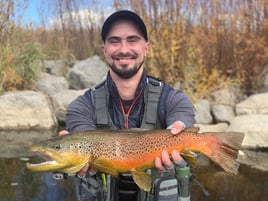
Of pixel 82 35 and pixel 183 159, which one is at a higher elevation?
pixel 82 35

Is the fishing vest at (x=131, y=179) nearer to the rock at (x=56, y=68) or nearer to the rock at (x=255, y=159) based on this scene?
the rock at (x=255, y=159)

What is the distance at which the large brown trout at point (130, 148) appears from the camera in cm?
252

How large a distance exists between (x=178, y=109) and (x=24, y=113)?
5.86m

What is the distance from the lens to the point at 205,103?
7.86m

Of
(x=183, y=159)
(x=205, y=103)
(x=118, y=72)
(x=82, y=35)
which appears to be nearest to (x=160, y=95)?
(x=118, y=72)

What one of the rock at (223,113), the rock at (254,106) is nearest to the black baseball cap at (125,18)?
the rock at (223,113)

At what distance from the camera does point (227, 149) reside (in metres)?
2.53

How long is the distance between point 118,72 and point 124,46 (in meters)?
0.21

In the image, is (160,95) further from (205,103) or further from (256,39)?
(256,39)

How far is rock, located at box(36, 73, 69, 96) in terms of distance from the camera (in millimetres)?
9730

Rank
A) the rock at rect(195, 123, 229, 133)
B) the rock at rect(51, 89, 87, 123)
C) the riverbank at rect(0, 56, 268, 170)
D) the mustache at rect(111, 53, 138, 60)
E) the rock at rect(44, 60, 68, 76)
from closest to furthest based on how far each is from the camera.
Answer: the mustache at rect(111, 53, 138, 60)
the riverbank at rect(0, 56, 268, 170)
the rock at rect(195, 123, 229, 133)
the rock at rect(51, 89, 87, 123)
the rock at rect(44, 60, 68, 76)

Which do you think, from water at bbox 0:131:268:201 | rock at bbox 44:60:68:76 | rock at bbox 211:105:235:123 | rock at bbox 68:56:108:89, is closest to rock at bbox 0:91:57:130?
rock at bbox 68:56:108:89

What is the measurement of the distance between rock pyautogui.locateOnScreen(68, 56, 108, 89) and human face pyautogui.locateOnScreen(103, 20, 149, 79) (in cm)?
685

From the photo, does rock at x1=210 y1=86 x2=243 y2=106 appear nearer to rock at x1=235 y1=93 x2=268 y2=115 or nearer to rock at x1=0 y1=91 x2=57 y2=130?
rock at x1=235 y1=93 x2=268 y2=115
